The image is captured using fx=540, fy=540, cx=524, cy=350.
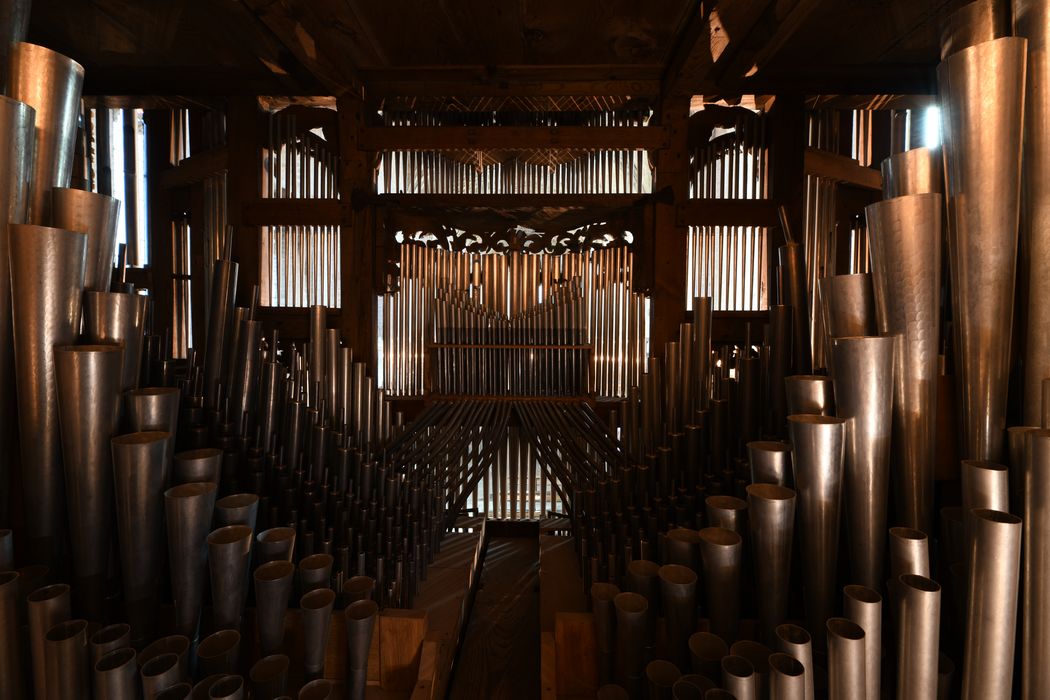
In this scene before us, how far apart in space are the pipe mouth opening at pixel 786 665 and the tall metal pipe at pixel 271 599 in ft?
2.72

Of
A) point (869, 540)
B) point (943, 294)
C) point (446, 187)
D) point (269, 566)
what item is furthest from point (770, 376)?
point (446, 187)

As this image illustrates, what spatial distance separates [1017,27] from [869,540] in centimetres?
101

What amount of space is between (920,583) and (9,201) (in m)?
1.72

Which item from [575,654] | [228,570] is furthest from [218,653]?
[575,654]

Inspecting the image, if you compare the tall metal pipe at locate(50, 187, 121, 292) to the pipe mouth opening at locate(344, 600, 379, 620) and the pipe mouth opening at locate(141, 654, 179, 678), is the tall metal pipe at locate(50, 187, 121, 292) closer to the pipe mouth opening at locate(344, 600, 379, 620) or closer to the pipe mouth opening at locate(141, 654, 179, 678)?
the pipe mouth opening at locate(141, 654, 179, 678)

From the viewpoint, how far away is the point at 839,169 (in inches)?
126

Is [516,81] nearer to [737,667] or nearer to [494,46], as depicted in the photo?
[494,46]

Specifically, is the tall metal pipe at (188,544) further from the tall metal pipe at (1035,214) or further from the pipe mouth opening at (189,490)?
the tall metal pipe at (1035,214)

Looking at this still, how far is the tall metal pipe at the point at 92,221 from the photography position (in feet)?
3.63

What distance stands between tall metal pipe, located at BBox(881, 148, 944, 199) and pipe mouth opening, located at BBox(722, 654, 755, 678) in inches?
37.1

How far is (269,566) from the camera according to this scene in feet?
3.34

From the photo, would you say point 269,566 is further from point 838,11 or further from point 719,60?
point 838,11

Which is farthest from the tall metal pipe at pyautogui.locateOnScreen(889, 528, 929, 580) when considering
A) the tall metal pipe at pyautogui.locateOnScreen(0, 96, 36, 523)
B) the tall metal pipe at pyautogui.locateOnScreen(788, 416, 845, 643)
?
the tall metal pipe at pyautogui.locateOnScreen(0, 96, 36, 523)

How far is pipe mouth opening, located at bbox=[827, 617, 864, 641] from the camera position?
78 centimetres
